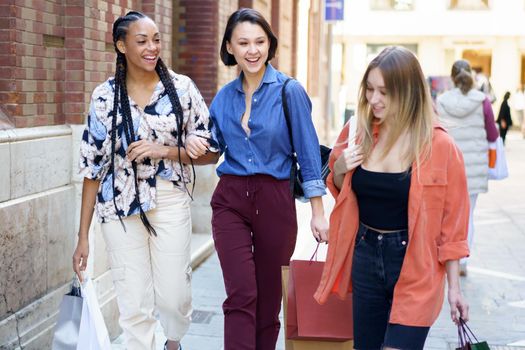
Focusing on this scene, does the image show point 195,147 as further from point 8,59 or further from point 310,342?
point 8,59

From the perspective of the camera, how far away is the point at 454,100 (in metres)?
8.17

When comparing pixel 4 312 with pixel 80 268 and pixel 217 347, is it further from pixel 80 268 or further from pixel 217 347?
pixel 217 347

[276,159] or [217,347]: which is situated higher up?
[276,159]

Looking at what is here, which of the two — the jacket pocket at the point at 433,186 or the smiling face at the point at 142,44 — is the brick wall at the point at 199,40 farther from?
the jacket pocket at the point at 433,186

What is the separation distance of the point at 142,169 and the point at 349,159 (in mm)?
1136

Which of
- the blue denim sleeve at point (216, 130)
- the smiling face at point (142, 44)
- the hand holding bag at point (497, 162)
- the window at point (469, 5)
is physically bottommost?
the hand holding bag at point (497, 162)

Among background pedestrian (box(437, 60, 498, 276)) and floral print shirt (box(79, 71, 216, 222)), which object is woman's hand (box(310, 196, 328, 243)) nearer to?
floral print shirt (box(79, 71, 216, 222))

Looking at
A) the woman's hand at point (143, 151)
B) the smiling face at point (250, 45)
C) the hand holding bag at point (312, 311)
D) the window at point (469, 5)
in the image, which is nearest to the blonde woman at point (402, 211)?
the hand holding bag at point (312, 311)

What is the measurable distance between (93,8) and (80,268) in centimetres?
220

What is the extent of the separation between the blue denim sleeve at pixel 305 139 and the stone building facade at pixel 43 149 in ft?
5.16

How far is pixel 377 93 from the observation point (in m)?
3.68

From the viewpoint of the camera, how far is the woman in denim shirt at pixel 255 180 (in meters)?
4.49

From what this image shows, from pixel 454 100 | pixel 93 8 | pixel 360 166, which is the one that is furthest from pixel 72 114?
pixel 454 100

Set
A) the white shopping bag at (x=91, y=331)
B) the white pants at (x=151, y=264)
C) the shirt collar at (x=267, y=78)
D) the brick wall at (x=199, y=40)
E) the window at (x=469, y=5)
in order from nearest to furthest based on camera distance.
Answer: the white shopping bag at (x=91, y=331), the white pants at (x=151, y=264), the shirt collar at (x=267, y=78), the brick wall at (x=199, y=40), the window at (x=469, y=5)
